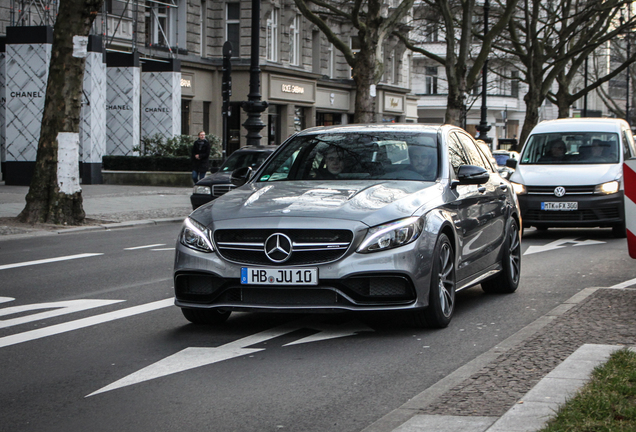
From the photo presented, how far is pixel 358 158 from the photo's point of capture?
8211 mm

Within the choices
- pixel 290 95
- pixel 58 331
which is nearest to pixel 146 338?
pixel 58 331

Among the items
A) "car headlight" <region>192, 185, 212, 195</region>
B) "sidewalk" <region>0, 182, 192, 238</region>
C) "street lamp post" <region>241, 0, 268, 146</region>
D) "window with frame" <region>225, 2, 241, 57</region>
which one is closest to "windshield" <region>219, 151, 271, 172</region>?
"car headlight" <region>192, 185, 212, 195</region>

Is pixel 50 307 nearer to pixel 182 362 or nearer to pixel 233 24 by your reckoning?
pixel 182 362

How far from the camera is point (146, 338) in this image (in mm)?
7172

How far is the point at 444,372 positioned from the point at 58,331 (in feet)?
Result: 10.1

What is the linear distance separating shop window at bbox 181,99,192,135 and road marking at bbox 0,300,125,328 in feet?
105

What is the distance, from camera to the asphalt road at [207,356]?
5.04 m

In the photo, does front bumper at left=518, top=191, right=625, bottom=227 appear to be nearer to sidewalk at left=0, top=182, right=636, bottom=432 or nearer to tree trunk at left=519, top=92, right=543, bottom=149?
sidewalk at left=0, top=182, right=636, bottom=432

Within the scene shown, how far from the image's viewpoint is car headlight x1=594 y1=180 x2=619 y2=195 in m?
15.4

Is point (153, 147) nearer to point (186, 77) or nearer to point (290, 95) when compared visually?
point (186, 77)

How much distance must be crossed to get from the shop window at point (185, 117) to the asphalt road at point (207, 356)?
98.7 feet

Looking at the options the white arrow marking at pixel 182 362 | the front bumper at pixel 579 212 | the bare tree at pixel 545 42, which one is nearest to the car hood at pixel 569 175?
the front bumper at pixel 579 212

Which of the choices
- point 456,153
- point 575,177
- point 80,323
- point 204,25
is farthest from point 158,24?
point 80,323

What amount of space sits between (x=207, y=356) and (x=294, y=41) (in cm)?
4097
